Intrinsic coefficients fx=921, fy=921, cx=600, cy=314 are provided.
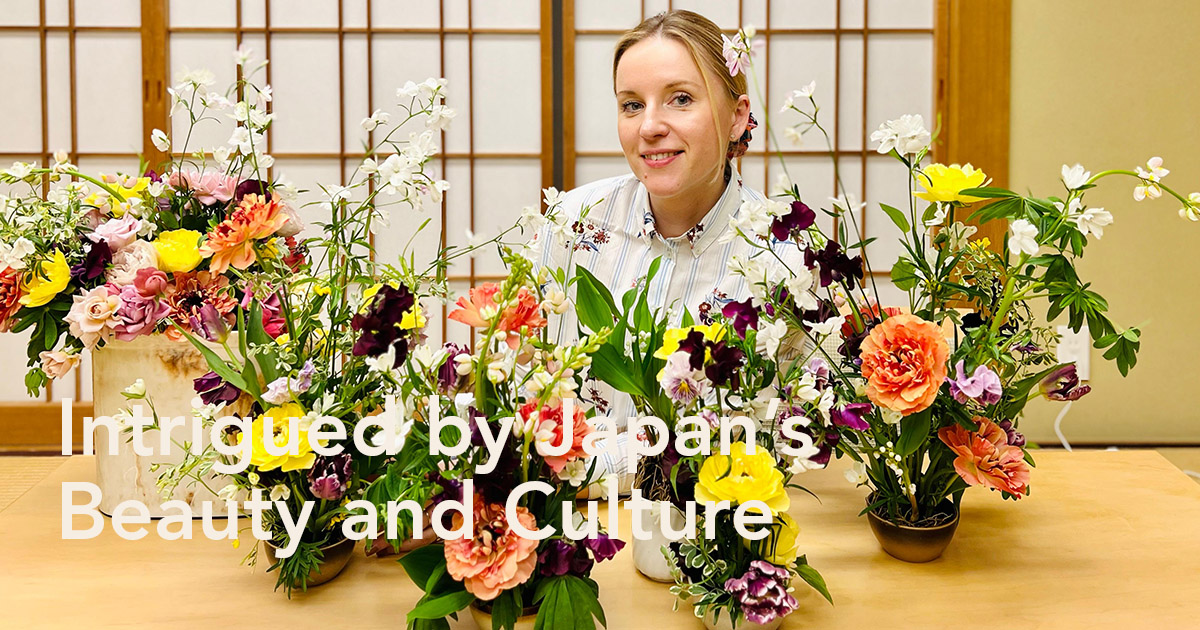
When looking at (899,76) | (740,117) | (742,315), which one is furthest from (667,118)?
(899,76)

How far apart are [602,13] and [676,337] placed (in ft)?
7.20

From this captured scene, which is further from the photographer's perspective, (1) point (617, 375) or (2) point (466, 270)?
(2) point (466, 270)

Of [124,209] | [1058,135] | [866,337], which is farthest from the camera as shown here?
[1058,135]

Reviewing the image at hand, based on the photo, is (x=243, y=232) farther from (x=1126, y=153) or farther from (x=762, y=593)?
(x=1126, y=153)

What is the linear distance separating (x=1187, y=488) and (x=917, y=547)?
467mm

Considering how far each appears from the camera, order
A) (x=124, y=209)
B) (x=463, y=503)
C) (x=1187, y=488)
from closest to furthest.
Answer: (x=463, y=503), (x=124, y=209), (x=1187, y=488)

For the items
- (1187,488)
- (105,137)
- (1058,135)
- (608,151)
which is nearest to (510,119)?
(608,151)

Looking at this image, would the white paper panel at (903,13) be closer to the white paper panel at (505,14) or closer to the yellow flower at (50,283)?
the white paper panel at (505,14)

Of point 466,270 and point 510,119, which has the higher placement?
point 510,119

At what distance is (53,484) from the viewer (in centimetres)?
118

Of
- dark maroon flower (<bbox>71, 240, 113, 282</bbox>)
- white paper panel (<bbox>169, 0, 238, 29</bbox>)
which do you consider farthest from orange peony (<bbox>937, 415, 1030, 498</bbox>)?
white paper panel (<bbox>169, 0, 238, 29</bbox>)

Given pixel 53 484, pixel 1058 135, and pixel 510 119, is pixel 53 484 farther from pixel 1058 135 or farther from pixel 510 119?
pixel 1058 135

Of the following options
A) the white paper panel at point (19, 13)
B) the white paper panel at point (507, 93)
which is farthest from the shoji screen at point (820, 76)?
the white paper panel at point (19, 13)

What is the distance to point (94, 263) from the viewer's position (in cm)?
99
